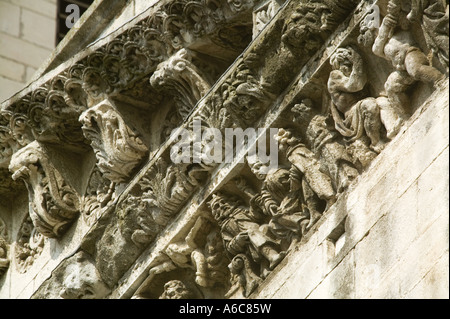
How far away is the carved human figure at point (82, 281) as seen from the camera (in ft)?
32.3

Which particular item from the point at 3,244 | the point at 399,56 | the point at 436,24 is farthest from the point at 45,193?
the point at 436,24

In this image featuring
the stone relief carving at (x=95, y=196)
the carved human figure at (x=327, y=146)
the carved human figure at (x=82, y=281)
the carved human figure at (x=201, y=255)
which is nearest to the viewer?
the carved human figure at (x=327, y=146)

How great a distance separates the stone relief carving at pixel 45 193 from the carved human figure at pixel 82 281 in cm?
50

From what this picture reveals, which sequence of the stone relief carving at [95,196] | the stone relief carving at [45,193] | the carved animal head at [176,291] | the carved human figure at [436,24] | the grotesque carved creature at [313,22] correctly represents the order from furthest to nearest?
the stone relief carving at [45,193] < the stone relief carving at [95,196] < the carved animal head at [176,291] < the grotesque carved creature at [313,22] < the carved human figure at [436,24]

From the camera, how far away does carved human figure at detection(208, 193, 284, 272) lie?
8742 millimetres

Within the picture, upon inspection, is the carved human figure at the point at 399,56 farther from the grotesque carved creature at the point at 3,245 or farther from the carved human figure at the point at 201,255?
the grotesque carved creature at the point at 3,245

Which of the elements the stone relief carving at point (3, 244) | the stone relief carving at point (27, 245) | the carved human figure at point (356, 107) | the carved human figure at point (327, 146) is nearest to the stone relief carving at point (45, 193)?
the stone relief carving at point (27, 245)

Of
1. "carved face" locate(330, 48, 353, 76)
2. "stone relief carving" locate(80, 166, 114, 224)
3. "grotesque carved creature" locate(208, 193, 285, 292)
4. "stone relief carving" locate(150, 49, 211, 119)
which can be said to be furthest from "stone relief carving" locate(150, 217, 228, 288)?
"carved face" locate(330, 48, 353, 76)

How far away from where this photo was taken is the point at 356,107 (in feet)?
27.4

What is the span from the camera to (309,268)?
27.4 ft

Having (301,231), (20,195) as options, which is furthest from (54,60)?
(301,231)

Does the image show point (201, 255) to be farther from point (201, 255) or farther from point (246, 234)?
point (246, 234)

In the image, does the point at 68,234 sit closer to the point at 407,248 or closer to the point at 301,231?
the point at 301,231

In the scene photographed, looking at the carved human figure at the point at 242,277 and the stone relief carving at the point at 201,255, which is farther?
the stone relief carving at the point at 201,255
